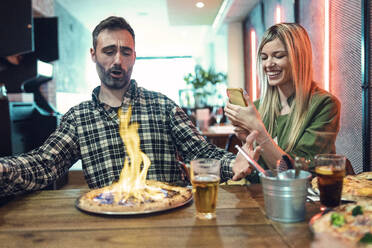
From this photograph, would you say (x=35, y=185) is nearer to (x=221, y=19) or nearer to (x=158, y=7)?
(x=221, y=19)

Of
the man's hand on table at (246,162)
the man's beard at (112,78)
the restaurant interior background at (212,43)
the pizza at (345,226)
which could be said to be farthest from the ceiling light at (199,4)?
the pizza at (345,226)

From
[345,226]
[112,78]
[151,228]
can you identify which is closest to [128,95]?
[112,78]

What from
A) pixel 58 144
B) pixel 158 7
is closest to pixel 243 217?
pixel 58 144

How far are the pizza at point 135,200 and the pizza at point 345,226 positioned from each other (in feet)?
1.28

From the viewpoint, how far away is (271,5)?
4727mm

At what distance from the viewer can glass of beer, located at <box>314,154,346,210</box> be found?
36.1 inches

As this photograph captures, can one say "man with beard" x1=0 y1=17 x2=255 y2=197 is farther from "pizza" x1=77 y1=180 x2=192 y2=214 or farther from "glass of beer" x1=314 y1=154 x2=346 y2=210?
"glass of beer" x1=314 y1=154 x2=346 y2=210

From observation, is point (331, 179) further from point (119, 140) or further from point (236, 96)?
point (119, 140)

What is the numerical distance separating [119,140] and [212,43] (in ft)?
30.1

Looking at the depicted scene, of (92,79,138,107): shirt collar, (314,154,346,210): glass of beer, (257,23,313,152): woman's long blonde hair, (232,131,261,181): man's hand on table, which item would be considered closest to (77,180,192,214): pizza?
(232,131,261,181): man's hand on table

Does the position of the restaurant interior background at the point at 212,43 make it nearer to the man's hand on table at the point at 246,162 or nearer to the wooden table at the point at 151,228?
the man's hand on table at the point at 246,162

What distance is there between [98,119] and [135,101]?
196 mm

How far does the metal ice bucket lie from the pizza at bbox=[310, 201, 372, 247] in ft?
0.26

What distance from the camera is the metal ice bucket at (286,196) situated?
0.82m
